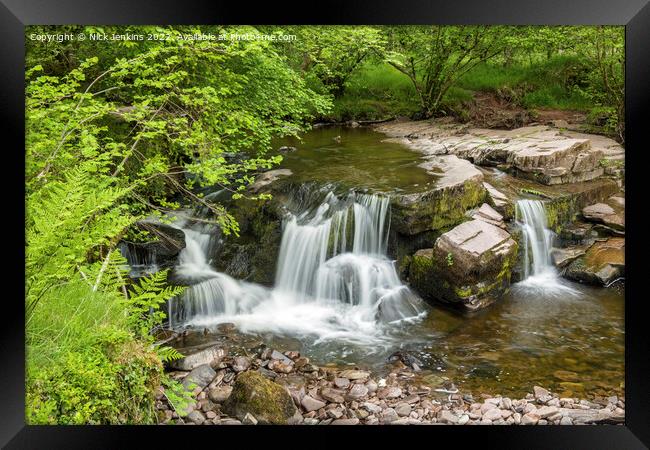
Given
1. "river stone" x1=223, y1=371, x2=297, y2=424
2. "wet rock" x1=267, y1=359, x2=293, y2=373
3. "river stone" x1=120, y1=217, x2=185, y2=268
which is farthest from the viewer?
"river stone" x1=120, y1=217, x2=185, y2=268

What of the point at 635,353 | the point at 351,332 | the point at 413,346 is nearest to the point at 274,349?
the point at 351,332

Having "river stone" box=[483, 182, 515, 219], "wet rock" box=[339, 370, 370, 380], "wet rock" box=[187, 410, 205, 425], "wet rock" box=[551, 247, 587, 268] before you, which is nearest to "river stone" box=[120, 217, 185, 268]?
"wet rock" box=[187, 410, 205, 425]

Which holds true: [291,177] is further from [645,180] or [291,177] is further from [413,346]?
[645,180]

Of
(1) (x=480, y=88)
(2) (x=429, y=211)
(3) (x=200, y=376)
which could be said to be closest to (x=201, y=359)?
(3) (x=200, y=376)

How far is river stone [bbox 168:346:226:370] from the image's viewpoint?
14.5ft

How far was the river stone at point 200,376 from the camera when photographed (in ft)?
14.0

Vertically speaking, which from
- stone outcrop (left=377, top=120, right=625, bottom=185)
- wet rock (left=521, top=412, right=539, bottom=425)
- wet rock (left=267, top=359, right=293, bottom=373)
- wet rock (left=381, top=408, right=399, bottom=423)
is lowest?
wet rock (left=521, top=412, right=539, bottom=425)

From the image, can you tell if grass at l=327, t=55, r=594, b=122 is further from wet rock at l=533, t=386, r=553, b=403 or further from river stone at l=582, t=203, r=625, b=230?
wet rock at l=533, t=386, r=553, b=403

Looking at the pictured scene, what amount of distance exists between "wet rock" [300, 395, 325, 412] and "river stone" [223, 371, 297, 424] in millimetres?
203

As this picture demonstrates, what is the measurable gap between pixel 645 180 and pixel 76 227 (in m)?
3.22

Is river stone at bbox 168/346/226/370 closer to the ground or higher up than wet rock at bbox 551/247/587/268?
closer to the ground

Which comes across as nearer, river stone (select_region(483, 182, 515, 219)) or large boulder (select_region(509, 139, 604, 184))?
large boulder (select_region(509, 139, 604, 184))

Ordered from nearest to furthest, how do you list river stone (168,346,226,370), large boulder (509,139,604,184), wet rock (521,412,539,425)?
wet rock (521,412,539,425)
river stone (168,346,226,370)
large boulder (509,139,604,184)

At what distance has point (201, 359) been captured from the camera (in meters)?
4.57
